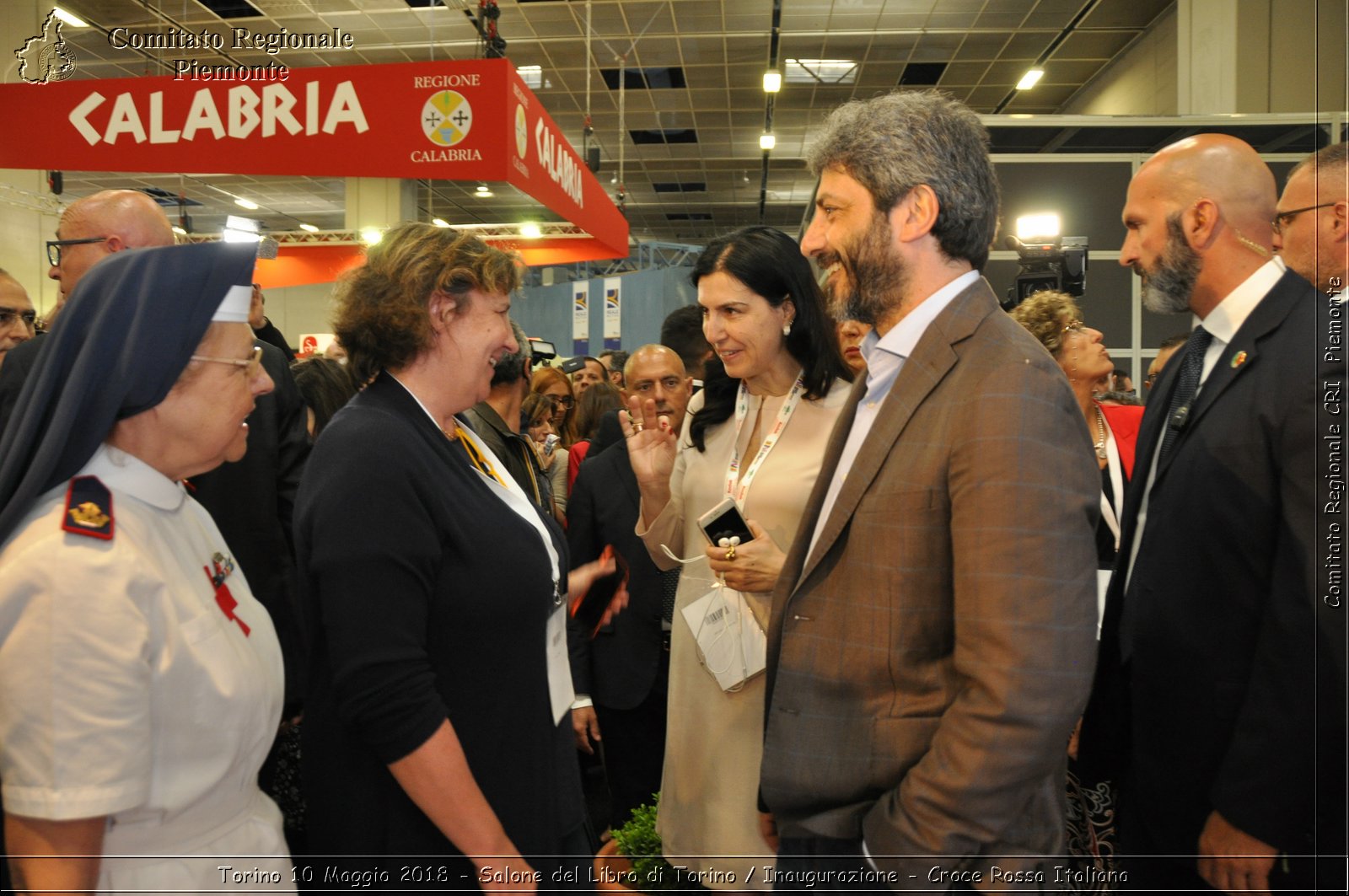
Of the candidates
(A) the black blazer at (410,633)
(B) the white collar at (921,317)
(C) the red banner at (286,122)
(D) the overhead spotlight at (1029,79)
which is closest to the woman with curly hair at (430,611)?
(A) the black blazer at (410,633)

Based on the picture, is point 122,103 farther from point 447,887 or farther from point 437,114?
point 447,887

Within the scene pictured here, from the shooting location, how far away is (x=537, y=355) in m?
5.41

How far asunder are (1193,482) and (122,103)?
Answer: 191 inches

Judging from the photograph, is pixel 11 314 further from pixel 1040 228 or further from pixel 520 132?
pixel 1040 228

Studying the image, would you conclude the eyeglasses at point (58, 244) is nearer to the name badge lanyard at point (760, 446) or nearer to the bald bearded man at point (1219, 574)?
the name badge lanyard at point (760, 446)

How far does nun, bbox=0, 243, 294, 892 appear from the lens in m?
1.10

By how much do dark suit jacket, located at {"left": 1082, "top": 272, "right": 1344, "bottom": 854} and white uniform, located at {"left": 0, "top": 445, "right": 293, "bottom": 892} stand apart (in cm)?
157

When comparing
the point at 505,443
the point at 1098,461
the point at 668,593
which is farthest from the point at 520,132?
the point at 1098,461

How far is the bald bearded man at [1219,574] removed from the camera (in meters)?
1.51

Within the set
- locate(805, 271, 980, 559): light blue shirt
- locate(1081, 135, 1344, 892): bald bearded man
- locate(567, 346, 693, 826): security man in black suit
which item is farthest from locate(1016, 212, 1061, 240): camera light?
locate(805, 271, 980, 559): light blue shirt

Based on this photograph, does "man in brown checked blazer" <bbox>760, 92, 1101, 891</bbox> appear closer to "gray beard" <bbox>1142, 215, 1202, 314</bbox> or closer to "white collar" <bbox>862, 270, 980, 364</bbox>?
"white collar" <bbox>862, 270, 980, 364</bbox>

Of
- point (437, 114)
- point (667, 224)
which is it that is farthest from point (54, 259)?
point (667, 224)

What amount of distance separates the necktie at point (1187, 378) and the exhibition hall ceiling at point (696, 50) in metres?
6.19

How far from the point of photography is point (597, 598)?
2.26 metres
